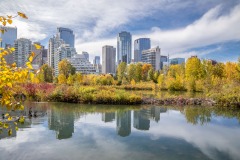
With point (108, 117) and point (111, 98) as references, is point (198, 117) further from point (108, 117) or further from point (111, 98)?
point (111, 98)

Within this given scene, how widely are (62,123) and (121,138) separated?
3.69 meters

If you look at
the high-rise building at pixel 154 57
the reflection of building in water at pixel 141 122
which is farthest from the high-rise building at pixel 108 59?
the reflection of building in water at pixel 141 122

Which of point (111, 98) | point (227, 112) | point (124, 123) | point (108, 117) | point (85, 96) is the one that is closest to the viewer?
point (124, 123)

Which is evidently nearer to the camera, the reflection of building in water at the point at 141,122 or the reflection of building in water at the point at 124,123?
the reflection of building in water at the point at 124,123

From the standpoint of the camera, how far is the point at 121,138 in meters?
8.82

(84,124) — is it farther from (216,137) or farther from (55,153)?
(216,137)

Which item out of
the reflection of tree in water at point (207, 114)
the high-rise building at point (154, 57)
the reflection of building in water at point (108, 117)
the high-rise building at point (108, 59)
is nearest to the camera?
the reflection of building in water at point (108, 117)

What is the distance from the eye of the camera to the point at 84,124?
442 inches

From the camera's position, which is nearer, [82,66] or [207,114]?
[207,114]

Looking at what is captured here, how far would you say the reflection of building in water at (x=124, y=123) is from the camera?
9.83m

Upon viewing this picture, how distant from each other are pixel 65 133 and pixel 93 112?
5437 mm

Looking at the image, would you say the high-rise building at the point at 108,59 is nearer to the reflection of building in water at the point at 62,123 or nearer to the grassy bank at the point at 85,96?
the grassy bank at the point at 85,96

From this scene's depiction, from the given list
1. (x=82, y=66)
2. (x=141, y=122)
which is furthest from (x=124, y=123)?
(x=82, y=66)

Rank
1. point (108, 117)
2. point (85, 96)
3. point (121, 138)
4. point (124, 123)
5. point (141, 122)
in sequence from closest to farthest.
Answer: point (121, 138) < point (124, 123) < point (141, 122) < point (108, 117) < point (85, 96)
